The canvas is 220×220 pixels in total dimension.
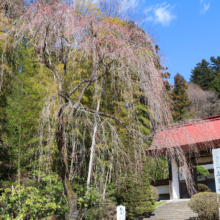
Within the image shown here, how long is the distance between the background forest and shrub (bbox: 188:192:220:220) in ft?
4.39

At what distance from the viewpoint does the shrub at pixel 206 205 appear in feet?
19.2

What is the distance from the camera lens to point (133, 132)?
341 cm

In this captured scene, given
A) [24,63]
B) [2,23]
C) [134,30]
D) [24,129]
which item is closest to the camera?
[134,30]

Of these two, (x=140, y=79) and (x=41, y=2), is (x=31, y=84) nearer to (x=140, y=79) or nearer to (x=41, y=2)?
(x=41, y=2)

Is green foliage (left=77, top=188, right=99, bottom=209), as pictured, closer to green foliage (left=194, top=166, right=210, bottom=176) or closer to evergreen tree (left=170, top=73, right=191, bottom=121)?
green foliage (left=194, top=166, right=210, bottom=176)

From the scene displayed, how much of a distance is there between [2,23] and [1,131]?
361 centimetres

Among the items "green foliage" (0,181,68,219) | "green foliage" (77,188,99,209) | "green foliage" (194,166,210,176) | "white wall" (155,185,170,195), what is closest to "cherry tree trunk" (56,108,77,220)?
"green foliage" (0,181,68,219)

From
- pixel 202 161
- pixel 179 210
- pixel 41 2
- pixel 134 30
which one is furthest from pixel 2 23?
pixel 202 161

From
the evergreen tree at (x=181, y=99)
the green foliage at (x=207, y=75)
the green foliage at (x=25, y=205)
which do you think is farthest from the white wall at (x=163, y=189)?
the green foliage at (x=207, y=75)

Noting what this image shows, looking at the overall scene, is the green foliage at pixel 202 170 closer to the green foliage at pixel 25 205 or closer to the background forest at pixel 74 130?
the background forest at pixel 74 130

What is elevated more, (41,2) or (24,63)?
(24,63)

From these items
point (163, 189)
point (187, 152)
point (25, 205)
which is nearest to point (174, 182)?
point (187, 152)

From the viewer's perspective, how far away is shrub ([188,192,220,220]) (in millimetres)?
5852

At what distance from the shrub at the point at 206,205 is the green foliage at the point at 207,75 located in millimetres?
17658
